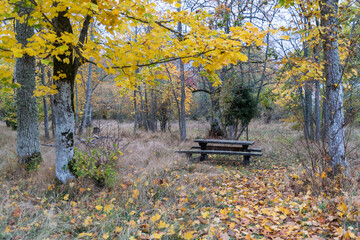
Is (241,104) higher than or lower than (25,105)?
higher

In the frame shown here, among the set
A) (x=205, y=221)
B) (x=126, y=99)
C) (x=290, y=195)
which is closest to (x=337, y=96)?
(x=290, y=195)

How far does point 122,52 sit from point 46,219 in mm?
2078

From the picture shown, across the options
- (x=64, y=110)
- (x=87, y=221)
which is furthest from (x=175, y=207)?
(x=64, y=110)

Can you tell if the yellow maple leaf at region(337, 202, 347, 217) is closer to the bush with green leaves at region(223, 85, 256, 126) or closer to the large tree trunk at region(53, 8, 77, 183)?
the large tree trunk at region(53, 8, 77, 183)

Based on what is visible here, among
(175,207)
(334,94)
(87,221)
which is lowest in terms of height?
(175,207)

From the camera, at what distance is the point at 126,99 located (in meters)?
19.0

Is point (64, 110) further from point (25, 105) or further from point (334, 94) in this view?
point (334, 94)

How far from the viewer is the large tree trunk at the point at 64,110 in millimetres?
3658

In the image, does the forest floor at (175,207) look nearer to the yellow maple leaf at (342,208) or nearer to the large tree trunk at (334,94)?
the yellow maple leaf at (342,208)

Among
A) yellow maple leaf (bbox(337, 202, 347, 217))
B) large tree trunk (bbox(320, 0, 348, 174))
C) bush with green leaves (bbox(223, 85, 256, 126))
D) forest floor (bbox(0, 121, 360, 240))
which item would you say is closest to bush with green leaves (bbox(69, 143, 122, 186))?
forest floor (bbox(0, 121, 360, 240))

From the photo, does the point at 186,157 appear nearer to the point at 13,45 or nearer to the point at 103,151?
the point at 103,151

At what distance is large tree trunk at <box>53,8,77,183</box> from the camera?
12.0 ft

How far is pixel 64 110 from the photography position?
370cm

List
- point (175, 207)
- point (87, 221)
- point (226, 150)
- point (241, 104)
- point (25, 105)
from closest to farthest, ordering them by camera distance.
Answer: point (87, 221), point (175, 207), point (25, 105), point (226, 150), point (241, 104)
